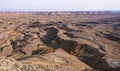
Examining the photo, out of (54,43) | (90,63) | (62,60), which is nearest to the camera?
(62,60)

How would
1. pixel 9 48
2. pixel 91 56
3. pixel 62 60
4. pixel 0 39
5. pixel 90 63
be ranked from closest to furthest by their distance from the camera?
pixel 62 60 → pixel 90 63 → pixel 91 56 → pixel 9 48 → pixel 0 39

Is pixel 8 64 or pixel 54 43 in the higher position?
pixel 8 64

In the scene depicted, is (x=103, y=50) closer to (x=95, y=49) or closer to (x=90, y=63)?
(x=95, y=49)

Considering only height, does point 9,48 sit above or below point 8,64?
below

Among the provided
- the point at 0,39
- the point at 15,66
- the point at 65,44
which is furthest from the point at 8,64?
the point at 0,39

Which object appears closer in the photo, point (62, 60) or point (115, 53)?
point (62, 60)

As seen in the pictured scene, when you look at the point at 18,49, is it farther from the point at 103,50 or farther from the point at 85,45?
the point at 103,50

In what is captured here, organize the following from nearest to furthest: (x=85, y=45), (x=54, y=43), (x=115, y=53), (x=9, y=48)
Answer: (x=115, y=53) → (x=85, y=45) → (x=9, y=48) → (x=54, y=43)

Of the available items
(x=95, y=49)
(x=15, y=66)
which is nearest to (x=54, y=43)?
(x=95, y=49)

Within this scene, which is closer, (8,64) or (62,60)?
(8,64)
